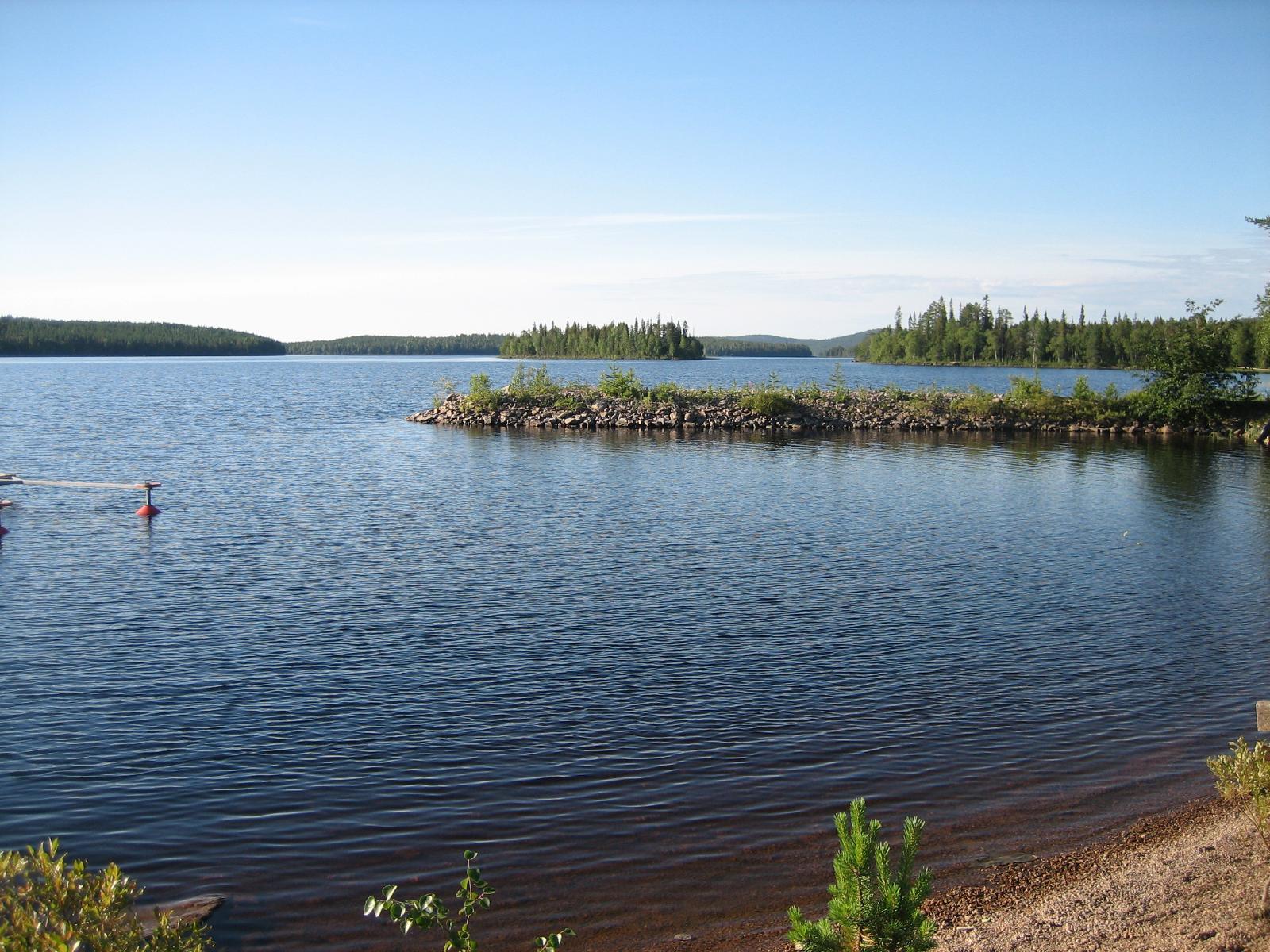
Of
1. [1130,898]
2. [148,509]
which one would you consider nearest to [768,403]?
[148,509]

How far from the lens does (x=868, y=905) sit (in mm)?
5492

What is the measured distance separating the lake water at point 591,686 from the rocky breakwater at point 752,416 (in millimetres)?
25423

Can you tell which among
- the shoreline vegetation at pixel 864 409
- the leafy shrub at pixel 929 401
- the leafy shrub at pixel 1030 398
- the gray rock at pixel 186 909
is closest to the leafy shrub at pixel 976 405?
the shoreline vegetation at pixel 864 409

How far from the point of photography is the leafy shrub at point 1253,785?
8141mm

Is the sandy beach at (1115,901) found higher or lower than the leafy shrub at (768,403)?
lower

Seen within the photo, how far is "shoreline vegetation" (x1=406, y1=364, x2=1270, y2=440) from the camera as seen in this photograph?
53688mm

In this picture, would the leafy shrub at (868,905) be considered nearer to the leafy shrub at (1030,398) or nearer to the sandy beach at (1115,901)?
the sandy beach at (1115,901)

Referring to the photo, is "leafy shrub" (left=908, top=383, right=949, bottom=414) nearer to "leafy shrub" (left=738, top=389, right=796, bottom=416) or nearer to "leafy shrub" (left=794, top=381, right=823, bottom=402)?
"leafy shrub" (left=794, top=381, right=823, bottom=402)

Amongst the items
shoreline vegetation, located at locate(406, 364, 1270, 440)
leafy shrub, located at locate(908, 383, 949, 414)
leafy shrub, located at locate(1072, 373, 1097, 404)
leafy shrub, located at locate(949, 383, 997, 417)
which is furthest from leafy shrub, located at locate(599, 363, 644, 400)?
leafy shrub, located at locate(1072, 373, 1097, 404)

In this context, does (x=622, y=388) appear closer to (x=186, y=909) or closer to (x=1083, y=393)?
(x=1083, y=393)

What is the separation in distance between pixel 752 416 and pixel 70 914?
172ft

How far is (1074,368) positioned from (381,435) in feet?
428

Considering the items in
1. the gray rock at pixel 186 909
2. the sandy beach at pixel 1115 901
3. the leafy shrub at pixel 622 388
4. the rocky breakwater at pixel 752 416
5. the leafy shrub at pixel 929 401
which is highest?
the leafy shrub at pixel 622 388

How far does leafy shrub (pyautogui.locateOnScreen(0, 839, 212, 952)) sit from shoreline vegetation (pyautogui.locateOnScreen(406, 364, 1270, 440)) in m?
50.3
